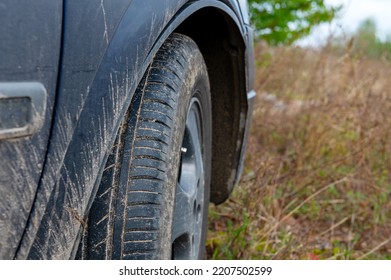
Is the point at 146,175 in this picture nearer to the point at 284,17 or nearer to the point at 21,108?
the point at 21,108

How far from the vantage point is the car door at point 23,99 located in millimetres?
1294

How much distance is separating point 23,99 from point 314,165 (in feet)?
12.4

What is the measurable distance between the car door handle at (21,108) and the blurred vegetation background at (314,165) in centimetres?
186

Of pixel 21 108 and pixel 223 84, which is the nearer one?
pixel 21 108

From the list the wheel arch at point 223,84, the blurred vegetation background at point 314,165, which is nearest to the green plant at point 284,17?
the blurred vegetation background at point 314,165

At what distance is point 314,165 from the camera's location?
16.1ft

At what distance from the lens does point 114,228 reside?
1712mm

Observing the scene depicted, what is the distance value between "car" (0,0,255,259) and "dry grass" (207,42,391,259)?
135 centimetres

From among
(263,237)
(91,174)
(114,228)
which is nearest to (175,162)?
(114,228)

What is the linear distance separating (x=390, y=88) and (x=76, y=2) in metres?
5.36

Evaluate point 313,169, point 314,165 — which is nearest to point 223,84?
point 313,169

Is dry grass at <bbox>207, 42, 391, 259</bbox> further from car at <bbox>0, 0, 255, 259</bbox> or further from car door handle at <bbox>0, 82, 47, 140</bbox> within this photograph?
car door handle at <bbox>0, 82, 47, 140</bbox>

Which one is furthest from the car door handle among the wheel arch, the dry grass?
the dry grass

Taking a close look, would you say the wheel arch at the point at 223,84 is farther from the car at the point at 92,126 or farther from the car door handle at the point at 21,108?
the car door handle at the point at 21,108
